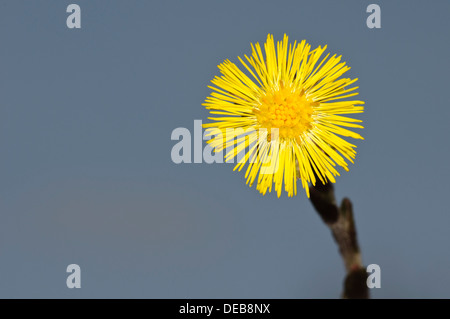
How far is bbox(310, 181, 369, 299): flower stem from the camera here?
1.24 m

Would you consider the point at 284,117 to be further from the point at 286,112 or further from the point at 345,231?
the point at 345,231

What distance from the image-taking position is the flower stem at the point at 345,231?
1.24m

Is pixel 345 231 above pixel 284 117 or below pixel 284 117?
below

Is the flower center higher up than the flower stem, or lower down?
higher up

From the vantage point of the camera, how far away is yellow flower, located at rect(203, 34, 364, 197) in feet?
3.94

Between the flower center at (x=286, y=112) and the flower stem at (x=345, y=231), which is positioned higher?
the flower center at (x=286, y=112)

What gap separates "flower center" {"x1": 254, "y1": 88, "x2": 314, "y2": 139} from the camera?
1.31m

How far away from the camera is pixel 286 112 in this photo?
135 cm

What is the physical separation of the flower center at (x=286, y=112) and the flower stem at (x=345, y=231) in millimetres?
199

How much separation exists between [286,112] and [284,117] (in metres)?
0.02

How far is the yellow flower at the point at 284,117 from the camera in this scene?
1202 mm

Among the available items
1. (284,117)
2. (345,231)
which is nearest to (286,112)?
(284,117)

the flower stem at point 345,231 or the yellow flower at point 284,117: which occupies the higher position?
the yellow flower at point 284,117
